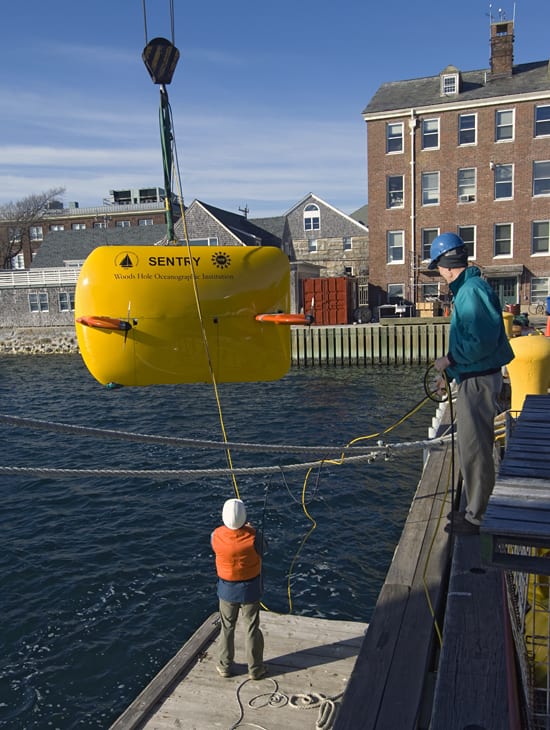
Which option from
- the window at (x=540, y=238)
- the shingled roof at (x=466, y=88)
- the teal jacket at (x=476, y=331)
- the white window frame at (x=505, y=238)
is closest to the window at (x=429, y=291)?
the white window frame at (x=505, y=238)

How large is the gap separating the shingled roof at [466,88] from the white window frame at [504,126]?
0.94 meters

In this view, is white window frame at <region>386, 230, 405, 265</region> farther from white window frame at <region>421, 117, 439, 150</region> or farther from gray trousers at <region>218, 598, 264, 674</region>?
gray trousers at <region>218, 598, 264, 674</region>

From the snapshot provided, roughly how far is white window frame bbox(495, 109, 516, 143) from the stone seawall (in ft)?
95.7

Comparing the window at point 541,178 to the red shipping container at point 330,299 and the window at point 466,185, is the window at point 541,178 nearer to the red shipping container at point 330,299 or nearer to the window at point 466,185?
the window at point 466,185

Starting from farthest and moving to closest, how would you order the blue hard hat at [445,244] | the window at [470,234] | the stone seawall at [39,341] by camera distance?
the stone seawall at [39,341] → the window at [470,234] → the blue hard hat at [445,244]

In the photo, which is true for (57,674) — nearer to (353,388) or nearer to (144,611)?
(144,611)

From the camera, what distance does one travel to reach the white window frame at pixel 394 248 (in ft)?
117

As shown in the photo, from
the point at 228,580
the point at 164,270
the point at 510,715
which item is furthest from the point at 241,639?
the point at 164,270

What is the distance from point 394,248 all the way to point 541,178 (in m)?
8.80

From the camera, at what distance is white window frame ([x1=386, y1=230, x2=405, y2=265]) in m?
35.6

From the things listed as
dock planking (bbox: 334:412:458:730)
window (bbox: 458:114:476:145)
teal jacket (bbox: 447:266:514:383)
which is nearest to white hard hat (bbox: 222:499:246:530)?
dock planking (bbox: 334:412:458:730)

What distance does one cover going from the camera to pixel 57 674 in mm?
6766

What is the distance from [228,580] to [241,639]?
2.80 ft

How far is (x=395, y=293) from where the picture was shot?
35844 mm
